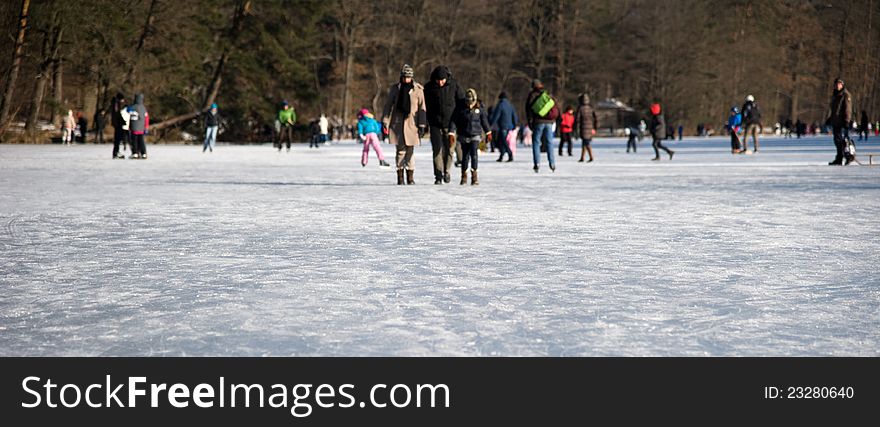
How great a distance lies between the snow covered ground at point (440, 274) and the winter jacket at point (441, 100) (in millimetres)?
2069

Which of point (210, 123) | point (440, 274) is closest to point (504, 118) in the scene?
point (210, 123)

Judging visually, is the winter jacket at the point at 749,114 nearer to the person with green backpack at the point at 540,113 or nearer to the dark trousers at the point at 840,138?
the dark trousers at the point at 840,138

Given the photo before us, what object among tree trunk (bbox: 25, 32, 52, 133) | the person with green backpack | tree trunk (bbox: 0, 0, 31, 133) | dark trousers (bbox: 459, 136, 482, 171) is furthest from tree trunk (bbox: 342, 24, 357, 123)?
dark trousers (bbox: 459, 136, 482, 171)

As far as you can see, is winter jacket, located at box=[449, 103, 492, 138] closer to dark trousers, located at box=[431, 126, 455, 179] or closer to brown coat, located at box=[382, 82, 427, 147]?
dark trousers, located at box=[431, 126, 455, 179]

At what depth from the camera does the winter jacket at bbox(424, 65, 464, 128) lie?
16.6 metres

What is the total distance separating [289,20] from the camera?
186ft

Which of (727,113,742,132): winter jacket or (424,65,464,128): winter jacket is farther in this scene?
(727,113,742,132): winter jacket

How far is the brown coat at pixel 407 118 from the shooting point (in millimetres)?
16641

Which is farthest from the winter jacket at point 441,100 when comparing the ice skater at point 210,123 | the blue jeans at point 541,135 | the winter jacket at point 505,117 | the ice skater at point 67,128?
the ice skater at point 67,128

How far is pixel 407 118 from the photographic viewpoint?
54.9ft

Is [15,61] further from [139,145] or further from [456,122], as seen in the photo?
[456,122]

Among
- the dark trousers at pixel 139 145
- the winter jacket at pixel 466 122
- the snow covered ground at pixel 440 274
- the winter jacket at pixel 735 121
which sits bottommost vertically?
the snow covered ground at pixel 440 274

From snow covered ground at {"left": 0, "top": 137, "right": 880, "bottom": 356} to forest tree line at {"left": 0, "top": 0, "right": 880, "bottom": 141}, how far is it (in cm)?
3506

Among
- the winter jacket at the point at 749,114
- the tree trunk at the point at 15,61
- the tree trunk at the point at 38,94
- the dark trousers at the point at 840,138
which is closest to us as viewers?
the dark trousers at the point at 840,138
